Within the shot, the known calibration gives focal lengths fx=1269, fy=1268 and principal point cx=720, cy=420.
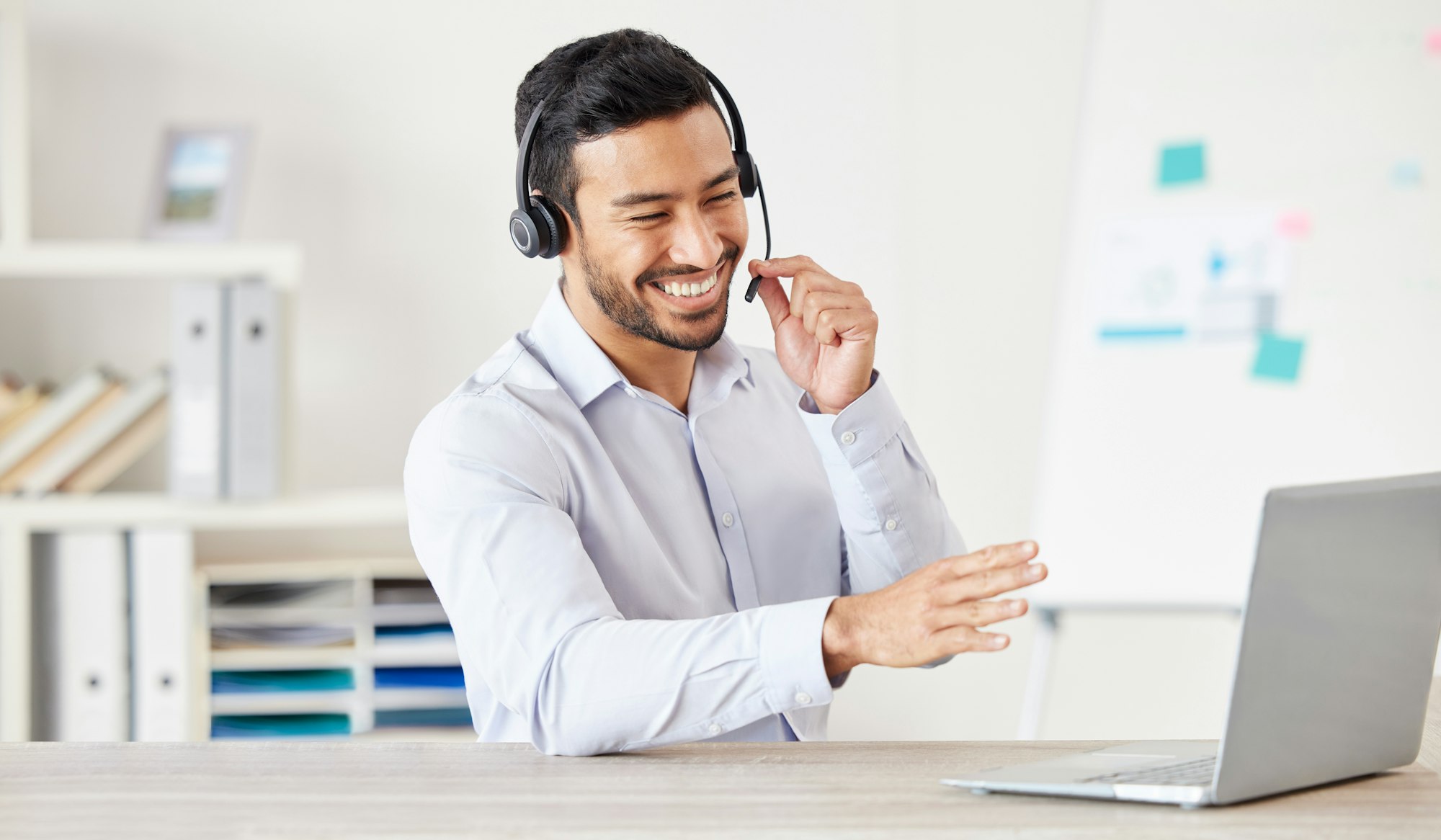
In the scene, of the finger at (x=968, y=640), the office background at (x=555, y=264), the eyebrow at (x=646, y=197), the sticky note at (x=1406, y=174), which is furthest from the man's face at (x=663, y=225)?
the sticky note at (x=1406, y=174)

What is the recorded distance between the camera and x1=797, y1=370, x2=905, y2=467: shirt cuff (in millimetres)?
1351

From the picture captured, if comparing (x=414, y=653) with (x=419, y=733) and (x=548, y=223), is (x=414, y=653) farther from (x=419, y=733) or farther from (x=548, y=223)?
(x=548, y=223)

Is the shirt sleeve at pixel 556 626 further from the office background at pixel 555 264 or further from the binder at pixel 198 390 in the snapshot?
the office background at pixel 555 264

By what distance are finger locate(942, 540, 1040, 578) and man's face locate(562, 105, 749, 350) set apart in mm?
536

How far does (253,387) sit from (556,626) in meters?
1.32

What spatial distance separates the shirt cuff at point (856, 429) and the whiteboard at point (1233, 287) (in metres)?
1.03

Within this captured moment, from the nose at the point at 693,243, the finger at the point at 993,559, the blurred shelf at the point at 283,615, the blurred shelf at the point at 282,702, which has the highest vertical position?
the nose at the point at 693,243

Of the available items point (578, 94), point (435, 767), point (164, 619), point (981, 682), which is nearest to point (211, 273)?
point (164, 619)

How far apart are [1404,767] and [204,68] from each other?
7.72ft

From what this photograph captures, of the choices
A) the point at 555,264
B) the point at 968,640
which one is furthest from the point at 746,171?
the point at 555,264

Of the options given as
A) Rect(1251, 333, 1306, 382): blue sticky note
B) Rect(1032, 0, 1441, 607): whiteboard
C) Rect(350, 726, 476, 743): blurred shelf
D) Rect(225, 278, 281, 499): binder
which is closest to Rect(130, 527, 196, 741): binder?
Rect(225, 278, 281, 499): binder

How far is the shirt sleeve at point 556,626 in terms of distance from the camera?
103 centimetres

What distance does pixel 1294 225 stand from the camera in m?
2.21

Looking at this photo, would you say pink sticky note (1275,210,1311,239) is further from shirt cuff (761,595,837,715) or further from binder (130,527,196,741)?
binder (130,527,196,741)
